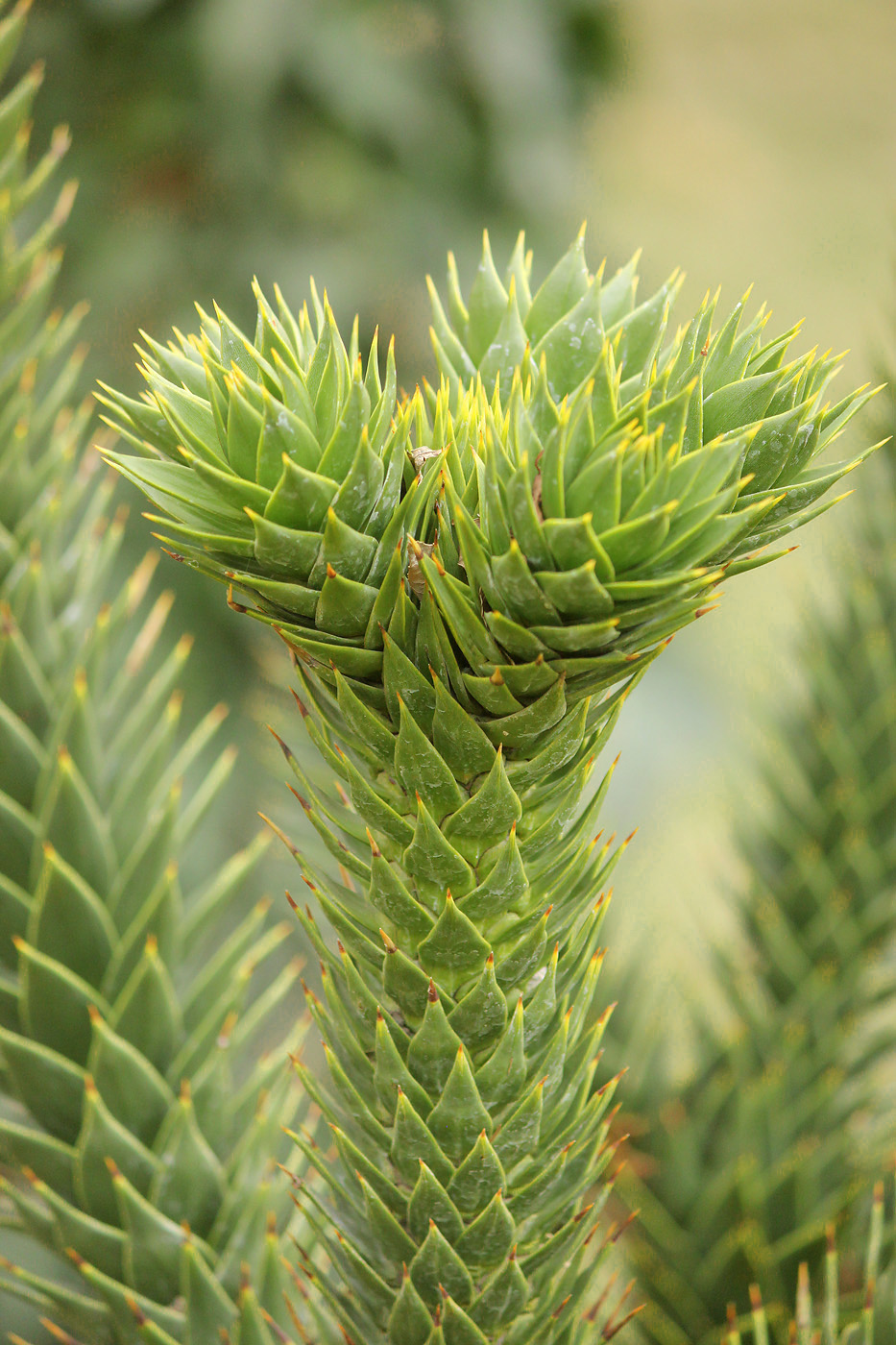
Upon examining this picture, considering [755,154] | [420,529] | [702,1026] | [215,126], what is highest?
[755,154]

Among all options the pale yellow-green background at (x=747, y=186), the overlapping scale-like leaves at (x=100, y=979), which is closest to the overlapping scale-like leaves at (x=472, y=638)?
the overlapping scale-like leaves at (x=100, y=979)

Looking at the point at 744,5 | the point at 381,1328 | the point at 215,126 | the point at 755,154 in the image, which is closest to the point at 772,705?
the point at 381,1328

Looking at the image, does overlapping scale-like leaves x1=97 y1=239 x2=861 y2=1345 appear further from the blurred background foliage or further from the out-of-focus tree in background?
the out-of-focus tree in background

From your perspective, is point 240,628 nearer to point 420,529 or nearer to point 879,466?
point 879,466

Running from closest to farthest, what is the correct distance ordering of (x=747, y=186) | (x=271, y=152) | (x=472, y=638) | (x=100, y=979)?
(x=472, y=638) < (x=100, y=979) < (x=271, y=152) < (x=747, y=186)

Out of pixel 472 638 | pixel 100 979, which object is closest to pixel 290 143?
pixel 100 979

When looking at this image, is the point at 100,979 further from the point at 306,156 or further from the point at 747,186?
the point at 747,186

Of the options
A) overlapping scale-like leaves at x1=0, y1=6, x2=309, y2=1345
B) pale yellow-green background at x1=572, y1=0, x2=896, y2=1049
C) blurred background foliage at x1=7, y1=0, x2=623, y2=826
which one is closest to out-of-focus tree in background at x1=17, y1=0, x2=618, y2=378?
blurred background foliage at x1=7, y1=0, x2=623, y2=826
